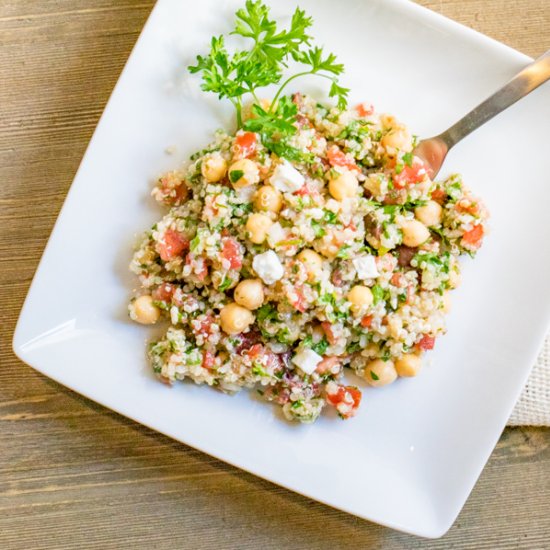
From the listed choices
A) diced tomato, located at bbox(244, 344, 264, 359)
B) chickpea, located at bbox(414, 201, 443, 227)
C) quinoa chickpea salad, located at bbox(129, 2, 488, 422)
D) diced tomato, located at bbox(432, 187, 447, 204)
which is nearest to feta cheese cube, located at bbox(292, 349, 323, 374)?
quinoa chickpea salad, located at bbox(129, 2, 488, 422)

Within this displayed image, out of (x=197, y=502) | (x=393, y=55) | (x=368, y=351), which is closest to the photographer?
(x=368, y=351)

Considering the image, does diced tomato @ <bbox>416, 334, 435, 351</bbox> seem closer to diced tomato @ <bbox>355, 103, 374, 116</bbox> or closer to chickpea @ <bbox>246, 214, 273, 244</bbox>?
chickpea @ <bbox>246, 214, 273, 244</bbox>

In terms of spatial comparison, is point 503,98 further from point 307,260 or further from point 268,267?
point 268,267

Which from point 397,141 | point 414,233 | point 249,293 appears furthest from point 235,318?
point 397,141

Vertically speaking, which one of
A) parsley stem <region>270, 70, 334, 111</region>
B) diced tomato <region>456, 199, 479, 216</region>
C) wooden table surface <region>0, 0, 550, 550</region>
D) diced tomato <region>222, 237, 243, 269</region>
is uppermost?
parsley stem <region>270, 70, 334, 111</region>

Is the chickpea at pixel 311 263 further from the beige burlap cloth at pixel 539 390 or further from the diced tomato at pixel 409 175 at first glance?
the beige burlap cloth at pixel 539 390

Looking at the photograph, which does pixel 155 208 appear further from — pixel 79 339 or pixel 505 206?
pixel 505 206

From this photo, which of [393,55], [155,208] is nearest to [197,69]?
[155,208]
